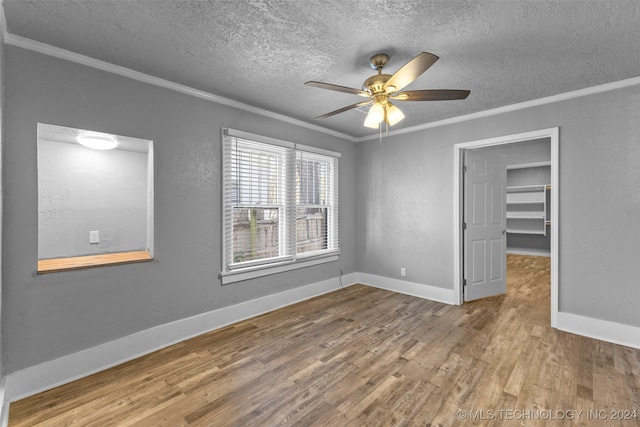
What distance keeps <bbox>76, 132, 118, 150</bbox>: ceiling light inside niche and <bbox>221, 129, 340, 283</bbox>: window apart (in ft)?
3.43

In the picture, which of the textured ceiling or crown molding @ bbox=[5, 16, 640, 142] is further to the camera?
crown molding @ bbox=[5, 16, 640, 142]

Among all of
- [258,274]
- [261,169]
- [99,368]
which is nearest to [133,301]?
[99,368]

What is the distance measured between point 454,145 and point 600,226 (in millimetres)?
1844

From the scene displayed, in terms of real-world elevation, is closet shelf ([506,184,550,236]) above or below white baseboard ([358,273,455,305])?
above

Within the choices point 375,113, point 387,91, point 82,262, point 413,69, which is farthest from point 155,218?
point 413,69

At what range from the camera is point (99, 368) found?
2.35 m

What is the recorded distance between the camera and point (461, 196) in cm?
395

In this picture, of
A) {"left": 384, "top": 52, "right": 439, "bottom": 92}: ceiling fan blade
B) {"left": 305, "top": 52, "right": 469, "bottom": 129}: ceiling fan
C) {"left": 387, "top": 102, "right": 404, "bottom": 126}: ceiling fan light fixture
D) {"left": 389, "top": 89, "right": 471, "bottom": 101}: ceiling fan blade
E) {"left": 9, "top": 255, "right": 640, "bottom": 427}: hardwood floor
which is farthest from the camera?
{"left": 387, "top": 102, "right": 404, "bottom": 126}: ceiling fan light fixture

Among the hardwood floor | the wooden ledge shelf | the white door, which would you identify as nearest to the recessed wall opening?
the wooden ledge shelf

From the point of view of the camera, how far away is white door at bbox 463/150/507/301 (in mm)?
4004

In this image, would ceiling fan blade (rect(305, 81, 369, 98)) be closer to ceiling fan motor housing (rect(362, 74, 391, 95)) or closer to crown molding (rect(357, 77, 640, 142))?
ceiling fan motor housing (rect(362, 74, 391, 95))

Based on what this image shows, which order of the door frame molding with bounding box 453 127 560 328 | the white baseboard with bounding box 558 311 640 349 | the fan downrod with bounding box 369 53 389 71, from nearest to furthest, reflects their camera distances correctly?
1. the fan downrod with bounding box 369 53 389 71
2. the white baseboard with bounding box 558 311 640 349
3. the door frame molding with bounding box 453 127 560 328

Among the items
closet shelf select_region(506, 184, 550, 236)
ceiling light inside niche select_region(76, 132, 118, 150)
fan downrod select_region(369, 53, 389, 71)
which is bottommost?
closet shelf select_region(506, 184, 550, 236)

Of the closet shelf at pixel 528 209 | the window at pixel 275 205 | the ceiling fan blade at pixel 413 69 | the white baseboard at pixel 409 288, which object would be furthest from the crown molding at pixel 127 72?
the closet shelf at pixel 528 209
